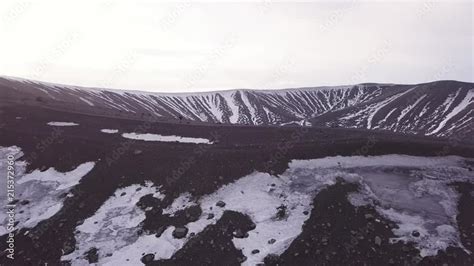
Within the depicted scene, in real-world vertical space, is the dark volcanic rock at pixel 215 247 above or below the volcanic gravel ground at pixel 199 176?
below

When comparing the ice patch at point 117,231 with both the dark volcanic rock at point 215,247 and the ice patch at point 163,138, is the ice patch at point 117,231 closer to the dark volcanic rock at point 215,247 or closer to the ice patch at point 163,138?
the dark volcanic rock at point 215,247

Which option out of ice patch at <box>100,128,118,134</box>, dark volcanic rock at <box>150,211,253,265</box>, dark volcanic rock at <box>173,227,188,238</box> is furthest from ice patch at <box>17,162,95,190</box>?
dark volcanic rock at <box>150,211,253,265</box>

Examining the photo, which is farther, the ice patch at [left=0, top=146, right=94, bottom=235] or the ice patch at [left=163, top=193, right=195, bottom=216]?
the ice patch at [left=0, top=146, right=94, bottom=235]

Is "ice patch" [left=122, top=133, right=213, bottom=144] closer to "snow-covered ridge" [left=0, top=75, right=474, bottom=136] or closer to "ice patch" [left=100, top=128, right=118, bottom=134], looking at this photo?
"ice patch" [left=100, top=128, right=118, bottom=134]

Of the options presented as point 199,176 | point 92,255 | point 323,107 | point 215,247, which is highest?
point 199,176

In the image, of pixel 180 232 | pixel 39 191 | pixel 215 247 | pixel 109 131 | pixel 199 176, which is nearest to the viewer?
pixel 215 247

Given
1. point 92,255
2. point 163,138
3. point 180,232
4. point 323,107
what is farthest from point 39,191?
point 323,107

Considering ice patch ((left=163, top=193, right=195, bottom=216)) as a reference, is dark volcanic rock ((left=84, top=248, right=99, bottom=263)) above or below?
below

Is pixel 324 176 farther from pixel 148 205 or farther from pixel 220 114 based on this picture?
pixel 220 114

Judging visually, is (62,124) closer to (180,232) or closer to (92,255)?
(92,255)

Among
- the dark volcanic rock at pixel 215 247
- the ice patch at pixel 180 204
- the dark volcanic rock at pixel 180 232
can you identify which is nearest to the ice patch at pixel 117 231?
the dark volcanic rock at pixel 180 232

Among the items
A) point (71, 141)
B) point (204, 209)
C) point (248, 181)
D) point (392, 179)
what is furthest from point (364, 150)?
point (71, 141)
